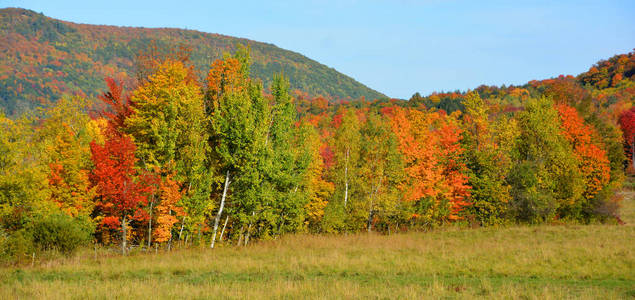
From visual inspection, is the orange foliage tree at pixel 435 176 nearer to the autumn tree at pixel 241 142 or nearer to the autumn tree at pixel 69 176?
the autumn tree at pixel 241 142

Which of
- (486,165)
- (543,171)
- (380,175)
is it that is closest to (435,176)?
(380,175)

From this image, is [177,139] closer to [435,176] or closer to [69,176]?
[69,176]

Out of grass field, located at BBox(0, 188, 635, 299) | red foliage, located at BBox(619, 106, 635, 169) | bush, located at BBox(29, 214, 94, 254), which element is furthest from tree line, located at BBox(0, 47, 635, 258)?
red foliage, located at BBox(619, 106, 635, 169)

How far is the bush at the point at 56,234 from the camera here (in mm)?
25234

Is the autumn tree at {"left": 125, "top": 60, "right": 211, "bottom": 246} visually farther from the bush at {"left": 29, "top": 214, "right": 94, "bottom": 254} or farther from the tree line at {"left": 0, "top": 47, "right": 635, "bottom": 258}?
the bush at {"left": 29, "top": 214, "right": 94, "bottom": 254}

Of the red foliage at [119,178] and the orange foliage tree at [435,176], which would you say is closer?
the red foliage at [119,178]

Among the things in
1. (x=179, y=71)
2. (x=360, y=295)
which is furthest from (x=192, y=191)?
(x=360, y=295)

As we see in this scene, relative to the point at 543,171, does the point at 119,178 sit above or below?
below

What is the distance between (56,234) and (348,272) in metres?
18.2

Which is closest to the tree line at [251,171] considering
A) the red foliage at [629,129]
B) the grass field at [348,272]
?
the grass field at [348,272]

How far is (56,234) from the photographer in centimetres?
2541

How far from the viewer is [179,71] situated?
107 ft

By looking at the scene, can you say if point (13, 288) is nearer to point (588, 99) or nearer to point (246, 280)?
point (246, 280)

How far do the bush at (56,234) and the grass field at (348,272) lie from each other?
119 cm
